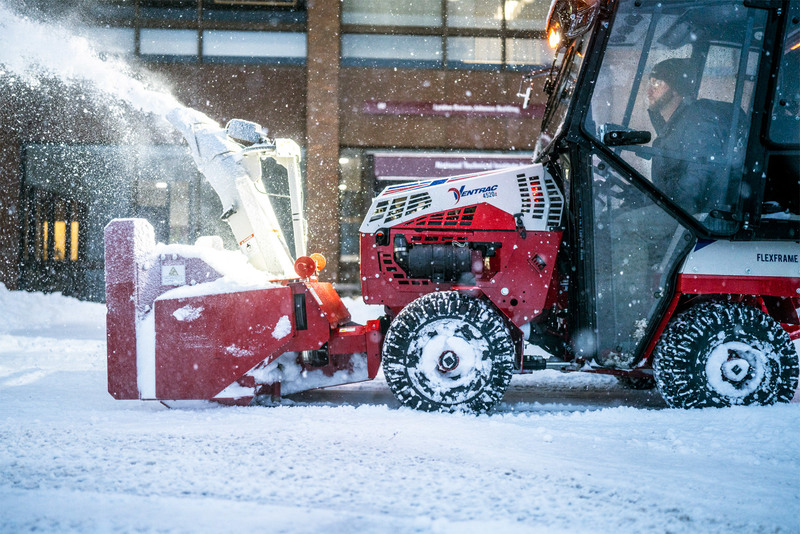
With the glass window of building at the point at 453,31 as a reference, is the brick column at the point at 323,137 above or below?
below

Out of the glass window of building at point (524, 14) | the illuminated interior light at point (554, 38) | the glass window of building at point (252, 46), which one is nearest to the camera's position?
the illuminated interior light at point (554, 38)

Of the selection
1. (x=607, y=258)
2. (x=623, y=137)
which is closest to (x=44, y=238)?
(x=607, y=258)

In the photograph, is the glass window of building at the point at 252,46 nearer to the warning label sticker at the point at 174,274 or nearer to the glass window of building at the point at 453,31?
the glass window of building at the point at 453,31

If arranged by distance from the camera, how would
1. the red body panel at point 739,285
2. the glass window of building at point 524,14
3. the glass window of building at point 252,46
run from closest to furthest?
the red body panel at point 739,285
the glass window of building at point 252,46
the glass window of building at point 524,14

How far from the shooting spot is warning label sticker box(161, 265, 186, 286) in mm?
4152

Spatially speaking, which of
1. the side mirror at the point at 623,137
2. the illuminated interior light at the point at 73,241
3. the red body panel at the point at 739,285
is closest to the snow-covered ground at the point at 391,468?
the red body panel at the point at 739,285

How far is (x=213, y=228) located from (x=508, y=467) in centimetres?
1005

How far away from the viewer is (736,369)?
398 centimetres

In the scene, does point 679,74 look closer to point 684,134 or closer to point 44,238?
point 684,134

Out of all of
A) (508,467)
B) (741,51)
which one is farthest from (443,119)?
(508,467)

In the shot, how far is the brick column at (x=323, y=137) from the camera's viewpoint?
11734 millimetres

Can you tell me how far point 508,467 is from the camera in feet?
9.56

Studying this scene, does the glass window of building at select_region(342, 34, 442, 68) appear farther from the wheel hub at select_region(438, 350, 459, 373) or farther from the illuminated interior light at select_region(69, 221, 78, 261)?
Answer: the wheel hub at select_region(438, 350, 459, 373)

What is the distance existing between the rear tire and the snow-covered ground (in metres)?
0.14
